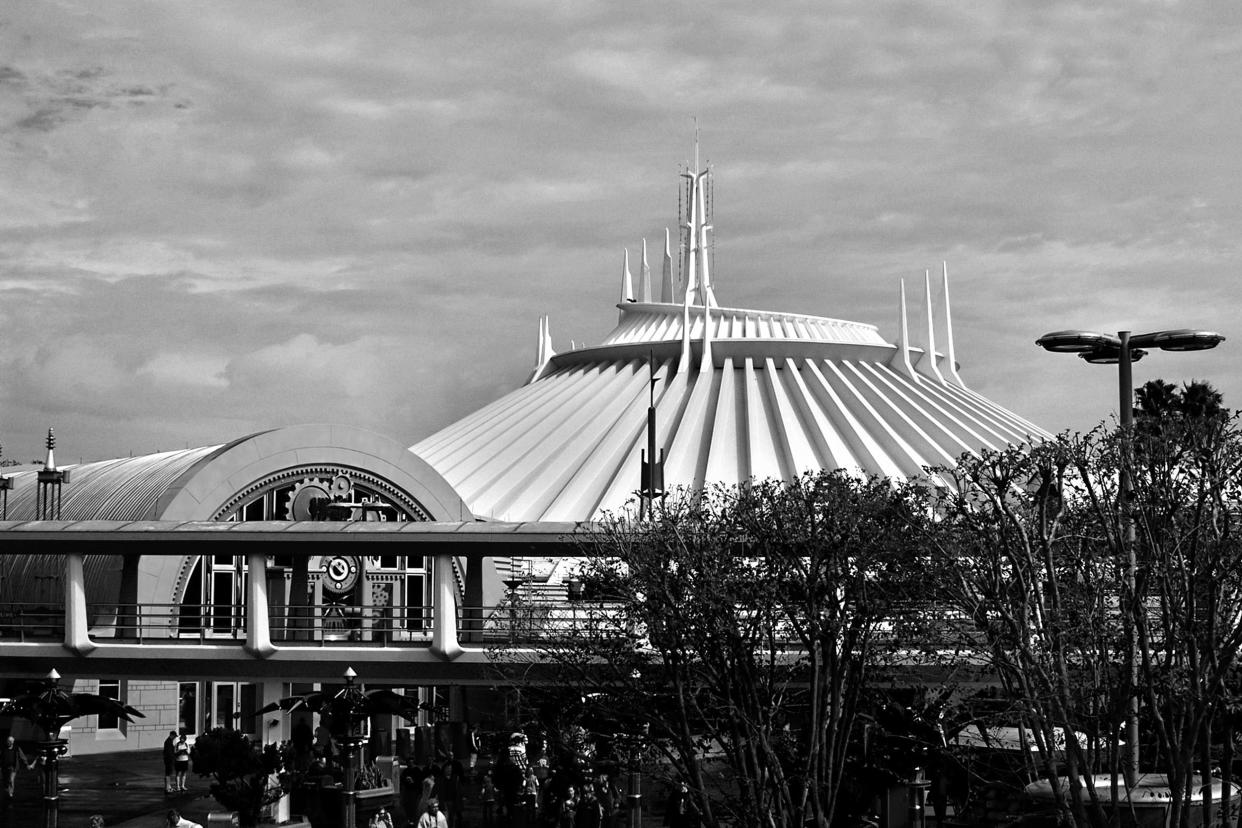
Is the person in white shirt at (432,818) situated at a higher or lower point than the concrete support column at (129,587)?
lower

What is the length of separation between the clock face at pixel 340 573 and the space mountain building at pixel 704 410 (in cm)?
1873

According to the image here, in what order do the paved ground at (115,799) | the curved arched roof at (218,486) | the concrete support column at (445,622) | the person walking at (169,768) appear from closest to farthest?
the paved ground at (115,799), the concrete support column at (445,622), the person walking at (169,768), the curved arched roof at (218,486)

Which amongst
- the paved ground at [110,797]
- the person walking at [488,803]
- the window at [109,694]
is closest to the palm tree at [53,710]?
the paved ground at [110,797]

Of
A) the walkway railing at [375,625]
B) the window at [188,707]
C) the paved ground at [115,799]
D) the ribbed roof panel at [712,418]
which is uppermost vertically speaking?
the ribbed roof panel at [712,418]

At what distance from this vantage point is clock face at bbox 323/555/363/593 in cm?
3484

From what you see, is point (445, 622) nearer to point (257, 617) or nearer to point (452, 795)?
point (452, 795)

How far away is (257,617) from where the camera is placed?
2892 centimetres

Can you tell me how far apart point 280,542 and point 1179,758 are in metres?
17.3

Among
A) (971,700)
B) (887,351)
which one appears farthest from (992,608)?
(887,351)

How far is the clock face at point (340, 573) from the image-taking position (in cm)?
3484

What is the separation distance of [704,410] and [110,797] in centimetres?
3617

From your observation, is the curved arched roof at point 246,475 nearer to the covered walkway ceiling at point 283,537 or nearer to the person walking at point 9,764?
the covered walkway ceiling at point 283,537

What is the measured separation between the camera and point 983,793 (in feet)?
80.6

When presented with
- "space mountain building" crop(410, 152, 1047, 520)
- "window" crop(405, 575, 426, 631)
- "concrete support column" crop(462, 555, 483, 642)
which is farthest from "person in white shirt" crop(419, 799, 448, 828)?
"space mountain building" crop(410, 152, 1047, 520)
